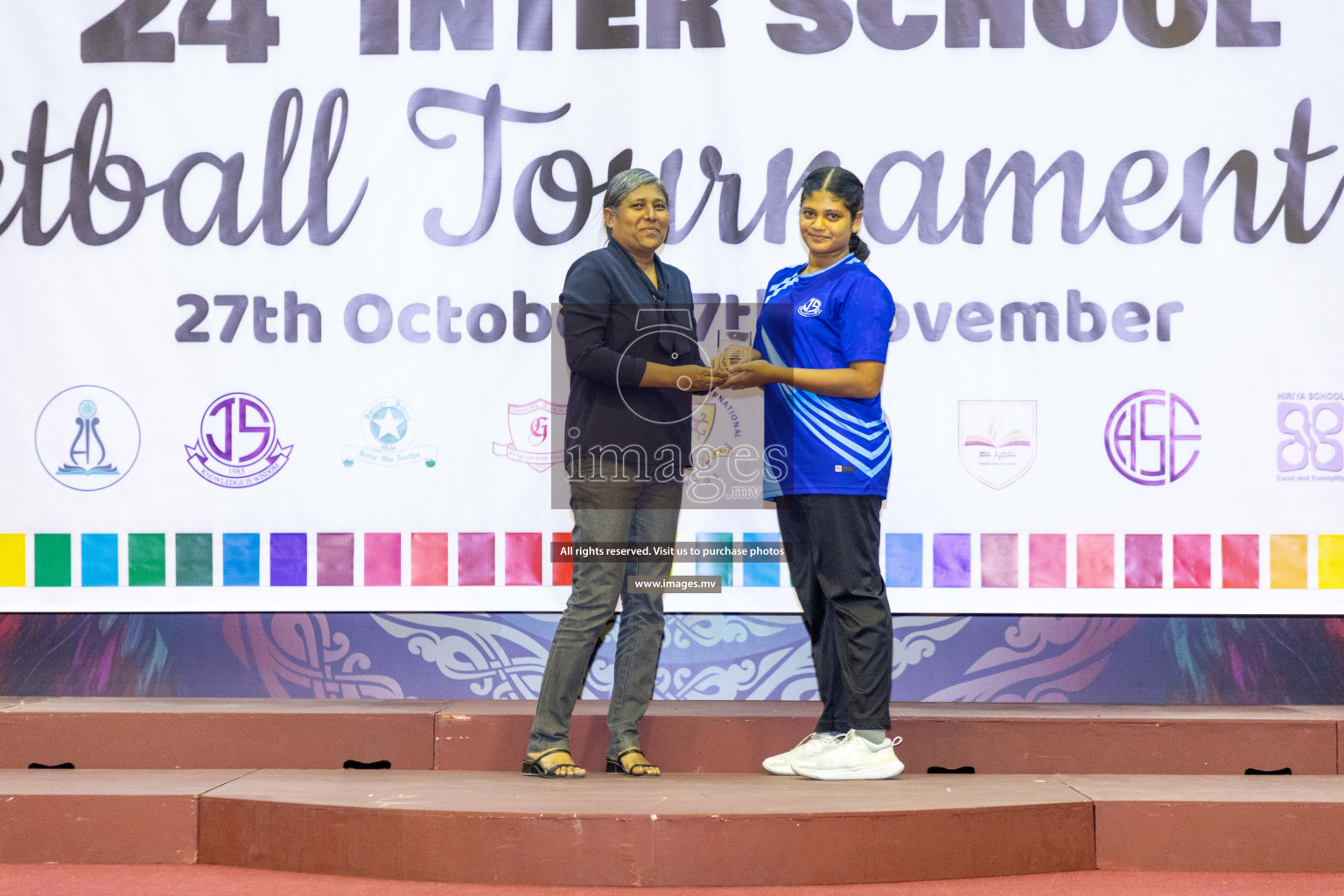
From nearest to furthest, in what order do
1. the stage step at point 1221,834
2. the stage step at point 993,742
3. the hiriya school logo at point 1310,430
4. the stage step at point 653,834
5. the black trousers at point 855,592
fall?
the stage step at point 653,834
the stage step at point 1221,834
the black trousers at point 855,592
the stage step at point 993,742
the hiriya school logo at point 1310,430

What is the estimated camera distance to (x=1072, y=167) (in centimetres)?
336

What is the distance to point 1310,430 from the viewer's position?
3.33m

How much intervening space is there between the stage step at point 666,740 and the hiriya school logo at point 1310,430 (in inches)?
27.4

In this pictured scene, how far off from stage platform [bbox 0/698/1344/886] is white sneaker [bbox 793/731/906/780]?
0.04 meters

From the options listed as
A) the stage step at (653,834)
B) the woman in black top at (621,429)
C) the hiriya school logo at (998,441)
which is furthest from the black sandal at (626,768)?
the hiriya school logo at (998,441)

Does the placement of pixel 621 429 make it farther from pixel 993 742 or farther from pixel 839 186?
pixel 993 742

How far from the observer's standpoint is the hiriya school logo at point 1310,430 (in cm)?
333

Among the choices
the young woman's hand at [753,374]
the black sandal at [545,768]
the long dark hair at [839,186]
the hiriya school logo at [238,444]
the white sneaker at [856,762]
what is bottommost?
the black sandal at [545,768]

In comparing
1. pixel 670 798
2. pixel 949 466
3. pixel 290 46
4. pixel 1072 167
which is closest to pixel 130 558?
pixel 290 46

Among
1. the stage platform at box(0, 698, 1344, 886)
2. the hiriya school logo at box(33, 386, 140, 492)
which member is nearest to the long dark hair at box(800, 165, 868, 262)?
the stage platform at box(0, 698, 1344, 886)

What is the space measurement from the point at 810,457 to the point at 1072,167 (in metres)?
1.35

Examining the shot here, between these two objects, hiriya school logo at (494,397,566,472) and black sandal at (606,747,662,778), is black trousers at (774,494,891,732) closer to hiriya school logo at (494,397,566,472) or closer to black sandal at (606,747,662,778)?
black sandal at (606,747,662,778)

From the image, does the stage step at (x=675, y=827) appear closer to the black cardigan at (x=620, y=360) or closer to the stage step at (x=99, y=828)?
the stage step at (x=99, y=828)

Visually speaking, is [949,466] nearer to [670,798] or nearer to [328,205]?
[670,798]
